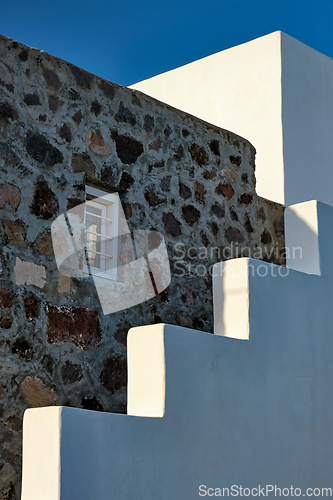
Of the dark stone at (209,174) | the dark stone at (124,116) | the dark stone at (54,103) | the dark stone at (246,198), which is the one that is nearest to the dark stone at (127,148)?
the dark stone at (124,116)

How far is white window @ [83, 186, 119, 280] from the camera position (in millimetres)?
4723

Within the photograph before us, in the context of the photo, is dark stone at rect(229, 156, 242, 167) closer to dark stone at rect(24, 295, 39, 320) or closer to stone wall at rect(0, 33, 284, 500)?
stone wall at rect(0, 33, 284, 500)

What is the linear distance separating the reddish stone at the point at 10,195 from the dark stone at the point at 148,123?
1349 mm

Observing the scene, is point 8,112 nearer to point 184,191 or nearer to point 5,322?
point 5,322

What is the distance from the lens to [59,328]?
4.25 meters

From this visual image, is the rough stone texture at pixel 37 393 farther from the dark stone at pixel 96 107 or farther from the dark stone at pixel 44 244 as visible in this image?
the dark stone at pixel 96 107

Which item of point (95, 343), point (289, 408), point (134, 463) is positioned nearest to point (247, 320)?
point (289, 408)

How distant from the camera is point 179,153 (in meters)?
5.35

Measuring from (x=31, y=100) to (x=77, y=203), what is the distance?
76cm

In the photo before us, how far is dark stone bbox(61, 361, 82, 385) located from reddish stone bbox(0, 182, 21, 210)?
1078mm

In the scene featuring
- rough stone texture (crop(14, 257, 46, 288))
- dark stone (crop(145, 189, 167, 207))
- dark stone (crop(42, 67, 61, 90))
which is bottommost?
rough stone texture (crop(14, 257, 46, 288))

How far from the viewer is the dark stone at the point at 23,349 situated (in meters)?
4.00

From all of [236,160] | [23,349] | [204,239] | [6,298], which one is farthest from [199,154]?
[23,349]

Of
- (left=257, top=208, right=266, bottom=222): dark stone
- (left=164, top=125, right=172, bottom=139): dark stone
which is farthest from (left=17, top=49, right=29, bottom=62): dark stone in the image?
(left=257, top=208, right=266, bottom=222): dark stone
